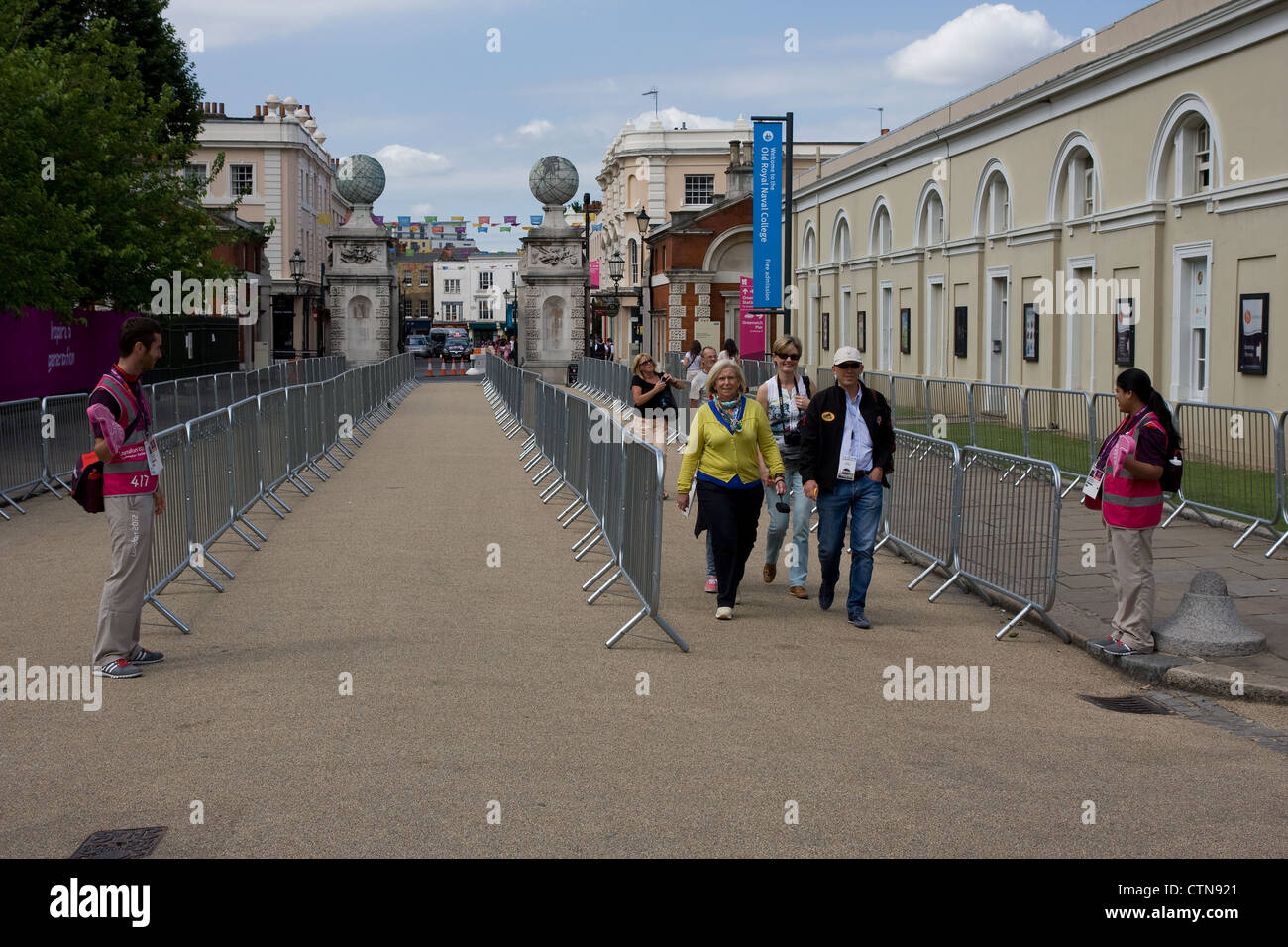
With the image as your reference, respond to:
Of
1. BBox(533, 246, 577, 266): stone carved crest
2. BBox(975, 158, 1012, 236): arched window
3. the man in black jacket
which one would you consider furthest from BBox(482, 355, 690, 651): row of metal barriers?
BBox(533, 246, 577, 266): stone carved crest

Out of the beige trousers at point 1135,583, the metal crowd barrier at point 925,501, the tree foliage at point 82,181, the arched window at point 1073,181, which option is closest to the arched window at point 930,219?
the arched window at point 1073,181

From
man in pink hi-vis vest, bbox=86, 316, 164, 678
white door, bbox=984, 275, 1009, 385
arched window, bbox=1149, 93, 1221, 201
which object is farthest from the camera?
white door, bbox=984, 275, 1009, 385

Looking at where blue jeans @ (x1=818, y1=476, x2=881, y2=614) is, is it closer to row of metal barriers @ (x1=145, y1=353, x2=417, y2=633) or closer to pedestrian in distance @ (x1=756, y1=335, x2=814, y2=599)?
pedestrian in distance @ (x1=756, y1=335, x2=814, y2=599)

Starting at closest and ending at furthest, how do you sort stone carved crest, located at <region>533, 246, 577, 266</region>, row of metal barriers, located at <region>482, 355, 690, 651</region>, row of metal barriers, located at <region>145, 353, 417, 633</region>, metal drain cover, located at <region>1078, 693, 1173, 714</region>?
metal drain cover, located at <region>1078, 693, 1173, 714</region>
row of metal barriers, located at <region>482, 355, 690, 651</region>
row of metal barriers, located at <region>145, 353, 417, 633</region>
stone carved crest, located at <region>533, 246, 577, 266</region>

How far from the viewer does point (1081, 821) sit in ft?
18.9

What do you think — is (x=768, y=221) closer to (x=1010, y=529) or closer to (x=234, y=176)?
(x=1010, y=529)

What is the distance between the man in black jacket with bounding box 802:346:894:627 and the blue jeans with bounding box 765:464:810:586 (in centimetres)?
50

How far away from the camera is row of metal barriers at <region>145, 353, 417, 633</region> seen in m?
10.7

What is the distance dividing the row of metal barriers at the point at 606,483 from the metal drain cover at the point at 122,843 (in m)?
3.90

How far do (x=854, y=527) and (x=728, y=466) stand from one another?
1013 millimetres

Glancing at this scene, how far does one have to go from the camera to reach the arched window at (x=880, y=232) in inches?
1556

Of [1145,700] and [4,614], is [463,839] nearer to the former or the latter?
[1145,700]
